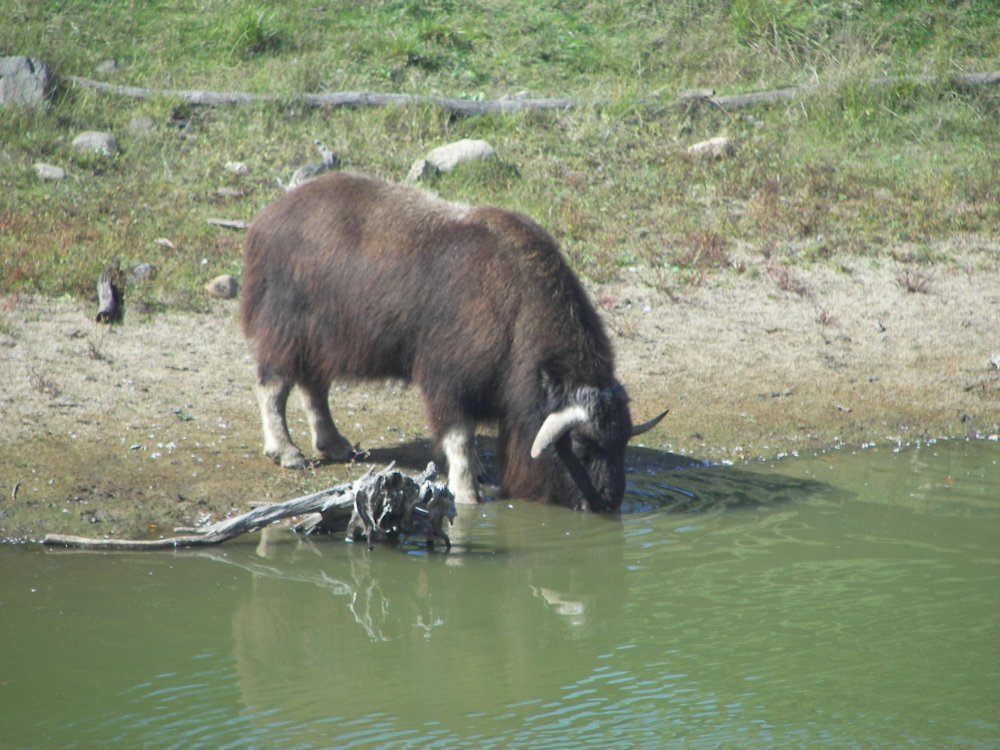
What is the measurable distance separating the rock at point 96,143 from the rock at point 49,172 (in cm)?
48

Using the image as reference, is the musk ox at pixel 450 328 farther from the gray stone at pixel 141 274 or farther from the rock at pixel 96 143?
the rock at pixel 96 143

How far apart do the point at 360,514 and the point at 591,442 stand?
140cm

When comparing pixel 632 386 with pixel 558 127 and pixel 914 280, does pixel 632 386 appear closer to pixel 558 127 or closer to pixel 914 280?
pixel 914 280

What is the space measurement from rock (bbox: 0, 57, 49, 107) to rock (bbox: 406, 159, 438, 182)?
3.70 meters

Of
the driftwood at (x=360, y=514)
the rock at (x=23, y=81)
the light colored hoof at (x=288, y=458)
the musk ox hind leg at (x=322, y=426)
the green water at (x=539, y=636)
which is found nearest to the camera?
the green water at (x=539, y=636)

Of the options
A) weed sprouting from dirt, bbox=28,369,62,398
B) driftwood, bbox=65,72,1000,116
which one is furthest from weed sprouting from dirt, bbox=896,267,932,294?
weed sprouting from dirt, bbox=28,369,62,398

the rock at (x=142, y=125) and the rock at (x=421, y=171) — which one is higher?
the rock at (x=142, y=125)

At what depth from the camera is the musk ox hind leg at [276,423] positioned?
25.7ft

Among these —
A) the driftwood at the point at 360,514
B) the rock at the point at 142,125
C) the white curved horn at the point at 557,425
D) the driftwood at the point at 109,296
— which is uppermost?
the rock at the point at 142,125

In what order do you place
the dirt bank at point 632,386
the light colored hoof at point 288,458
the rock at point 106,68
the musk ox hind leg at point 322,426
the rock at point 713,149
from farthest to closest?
the rock at point 106,68 → the rock at point 713,149 → the musk ox hind leg at point 322,426 → the light colored hoof at point 288,458 → the dirt bank at point 632,386

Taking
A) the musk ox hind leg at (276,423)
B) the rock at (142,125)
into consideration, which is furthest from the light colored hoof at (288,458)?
the rock at (142,125)

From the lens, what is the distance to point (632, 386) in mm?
A: 9430

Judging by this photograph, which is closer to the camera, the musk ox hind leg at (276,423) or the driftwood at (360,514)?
the driftwood at (360,514)

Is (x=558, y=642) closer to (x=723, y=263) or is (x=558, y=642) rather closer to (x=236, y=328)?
(x=236, y=328)
